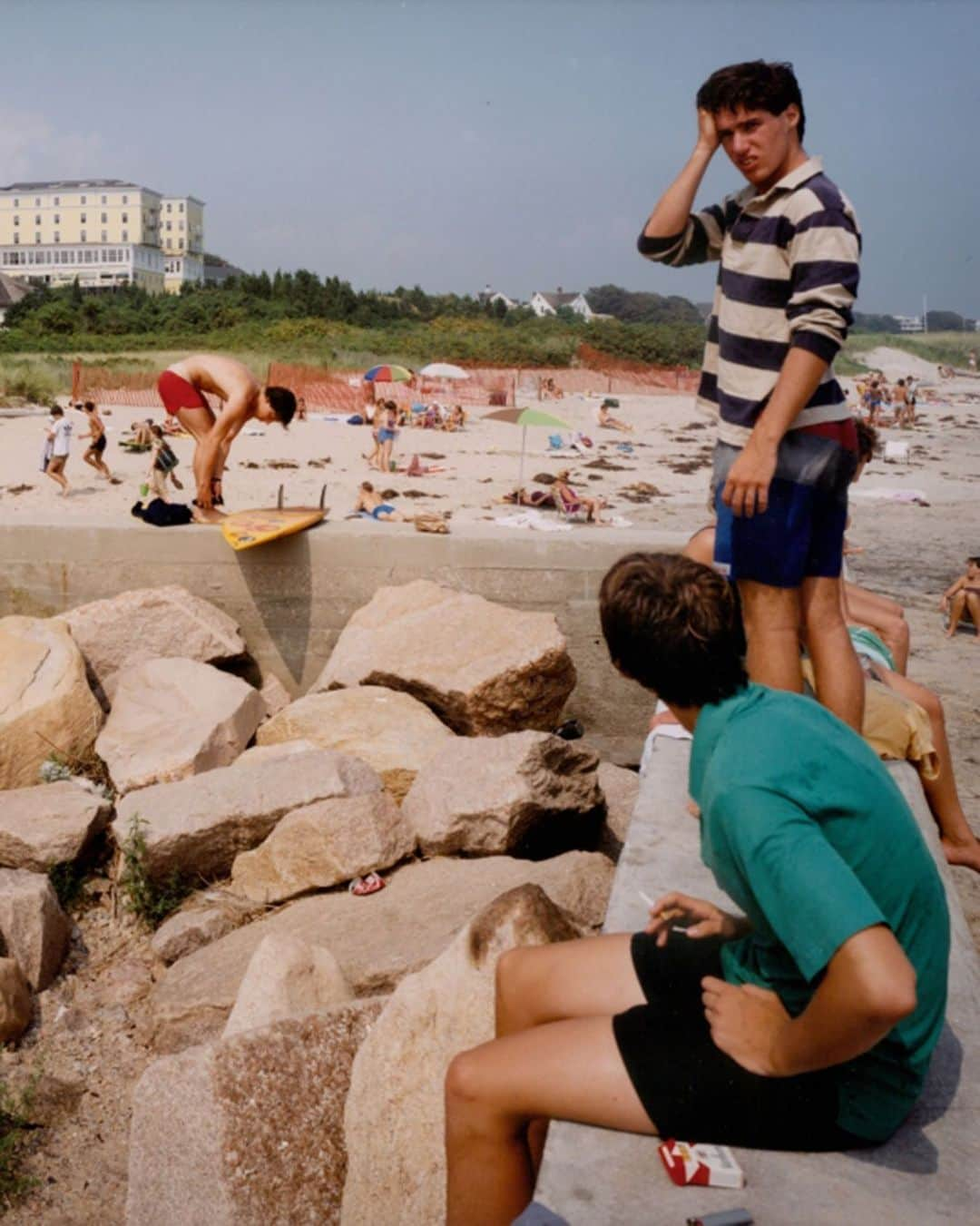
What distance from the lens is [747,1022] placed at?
2.29 meters

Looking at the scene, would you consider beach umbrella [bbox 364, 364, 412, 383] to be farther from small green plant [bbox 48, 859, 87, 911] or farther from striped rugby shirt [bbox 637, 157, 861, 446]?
striped rugby shirt [bbox 637, 157, 861, 446]

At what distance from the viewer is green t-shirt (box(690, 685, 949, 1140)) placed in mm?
2004

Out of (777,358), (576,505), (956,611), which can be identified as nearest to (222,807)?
(777,358)

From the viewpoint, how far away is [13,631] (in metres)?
6.81

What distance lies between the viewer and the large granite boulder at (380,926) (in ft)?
14.4

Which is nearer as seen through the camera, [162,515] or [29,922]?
[29,922]

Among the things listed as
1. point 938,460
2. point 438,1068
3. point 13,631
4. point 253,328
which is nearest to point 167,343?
point 253,328

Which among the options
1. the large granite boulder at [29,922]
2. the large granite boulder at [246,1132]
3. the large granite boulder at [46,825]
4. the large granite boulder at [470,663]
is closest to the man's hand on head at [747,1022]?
the large granite boulder at [246,1132]

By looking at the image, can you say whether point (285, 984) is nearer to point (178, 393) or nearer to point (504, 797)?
point (504, 797)

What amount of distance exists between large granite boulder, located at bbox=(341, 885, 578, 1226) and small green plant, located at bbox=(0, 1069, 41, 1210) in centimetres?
144

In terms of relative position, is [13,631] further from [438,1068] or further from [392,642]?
[438,1068]

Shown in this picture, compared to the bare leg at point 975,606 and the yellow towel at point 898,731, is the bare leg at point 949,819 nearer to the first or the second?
the yellow towel at point 898,731

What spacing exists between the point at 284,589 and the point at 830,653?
447 centimetres

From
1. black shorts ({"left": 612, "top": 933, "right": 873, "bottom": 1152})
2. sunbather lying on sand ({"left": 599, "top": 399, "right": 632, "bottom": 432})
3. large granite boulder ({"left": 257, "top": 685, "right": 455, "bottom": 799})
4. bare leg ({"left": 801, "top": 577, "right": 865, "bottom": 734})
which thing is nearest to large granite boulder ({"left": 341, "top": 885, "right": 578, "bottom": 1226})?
black shorts ({"left": 612, "top": 933, "right": 873, "bottom": 1152})
